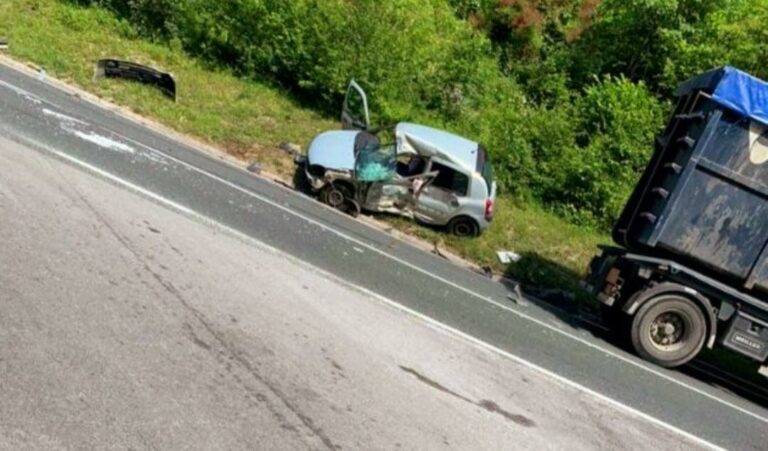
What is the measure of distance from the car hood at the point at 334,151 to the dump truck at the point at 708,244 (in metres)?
4.69

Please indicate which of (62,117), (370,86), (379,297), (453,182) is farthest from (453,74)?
(379,297)

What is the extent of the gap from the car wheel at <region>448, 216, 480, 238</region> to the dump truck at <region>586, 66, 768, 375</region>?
3.57m

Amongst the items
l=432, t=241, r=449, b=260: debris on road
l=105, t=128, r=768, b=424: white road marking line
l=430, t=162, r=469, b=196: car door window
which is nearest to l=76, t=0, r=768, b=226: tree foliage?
l=430, t=162, r=469, b=196: car door window

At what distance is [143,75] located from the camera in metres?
16.0

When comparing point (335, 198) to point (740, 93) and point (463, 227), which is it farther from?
point (740, 93)

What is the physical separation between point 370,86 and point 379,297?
31.8 feet

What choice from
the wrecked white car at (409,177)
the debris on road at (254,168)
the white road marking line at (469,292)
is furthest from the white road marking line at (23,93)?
the wrecked white car at (409,177)

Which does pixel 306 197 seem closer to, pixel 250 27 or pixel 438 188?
pixel 438 188

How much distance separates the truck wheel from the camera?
10.5 m

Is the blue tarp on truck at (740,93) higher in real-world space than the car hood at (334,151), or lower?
higher

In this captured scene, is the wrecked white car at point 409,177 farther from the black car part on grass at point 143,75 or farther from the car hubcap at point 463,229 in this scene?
the black car part on grass at point 143,75

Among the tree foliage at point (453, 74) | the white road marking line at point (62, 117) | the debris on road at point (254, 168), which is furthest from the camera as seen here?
the tree foliage at point (453, 74)

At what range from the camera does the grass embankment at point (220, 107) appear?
47.6ft

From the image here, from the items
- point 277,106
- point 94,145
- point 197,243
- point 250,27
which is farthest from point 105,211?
point 250,27
